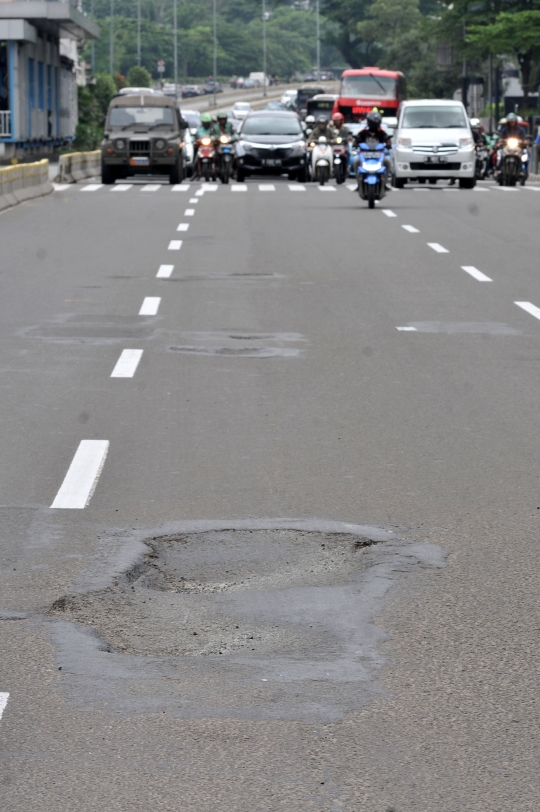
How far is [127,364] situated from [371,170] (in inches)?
708

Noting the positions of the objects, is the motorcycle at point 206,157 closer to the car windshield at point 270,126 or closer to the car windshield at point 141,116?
the car windshield at point 141,116

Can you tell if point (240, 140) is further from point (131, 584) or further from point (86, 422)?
point (131, 584)

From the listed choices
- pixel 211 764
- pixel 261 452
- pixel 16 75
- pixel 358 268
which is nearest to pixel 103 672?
pixel 211 764

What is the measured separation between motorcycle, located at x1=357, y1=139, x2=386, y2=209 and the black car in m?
11.5

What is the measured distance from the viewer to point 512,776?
14.1 ft

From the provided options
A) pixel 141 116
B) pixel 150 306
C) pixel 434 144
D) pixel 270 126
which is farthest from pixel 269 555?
pixel 270 126

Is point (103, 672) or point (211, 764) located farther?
point (103, 672)

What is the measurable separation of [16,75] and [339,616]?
5079 centimetres

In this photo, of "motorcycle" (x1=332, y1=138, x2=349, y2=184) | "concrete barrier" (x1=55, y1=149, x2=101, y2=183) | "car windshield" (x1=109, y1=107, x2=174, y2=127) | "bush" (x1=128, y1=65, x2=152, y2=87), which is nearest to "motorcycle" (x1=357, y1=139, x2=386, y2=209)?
"motorcycle" (x1=332, y1=138, x2=349, y2=184)

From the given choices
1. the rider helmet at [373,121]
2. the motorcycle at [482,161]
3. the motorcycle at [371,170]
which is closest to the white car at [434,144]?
the motorcycle at [482,161]

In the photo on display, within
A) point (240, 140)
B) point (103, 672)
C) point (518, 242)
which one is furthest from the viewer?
point (240, 140)

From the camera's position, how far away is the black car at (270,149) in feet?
138

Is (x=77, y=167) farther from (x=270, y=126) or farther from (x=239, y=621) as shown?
(x=239, y=621)

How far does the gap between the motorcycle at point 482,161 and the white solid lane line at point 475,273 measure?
23.8 meters
